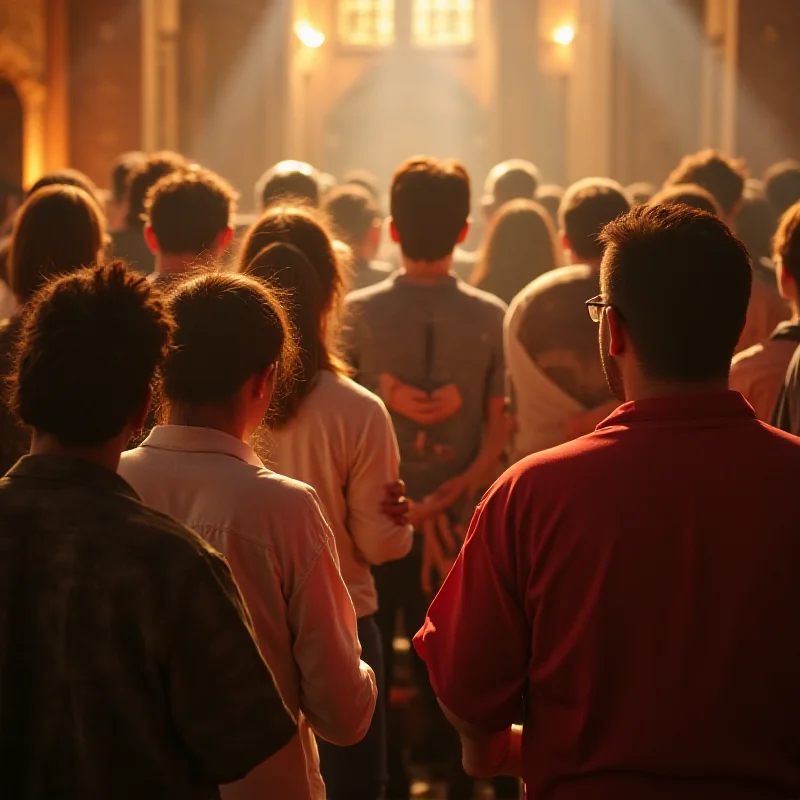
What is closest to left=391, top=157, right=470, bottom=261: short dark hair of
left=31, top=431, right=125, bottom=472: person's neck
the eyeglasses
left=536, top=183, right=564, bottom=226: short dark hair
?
the eyeglasses

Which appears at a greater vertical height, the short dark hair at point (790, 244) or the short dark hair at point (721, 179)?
the short dark hair at point (721, 179)

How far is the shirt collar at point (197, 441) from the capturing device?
273cm

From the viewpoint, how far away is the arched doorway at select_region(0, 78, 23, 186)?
18516 millimetres

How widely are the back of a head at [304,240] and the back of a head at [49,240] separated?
606 millimetres

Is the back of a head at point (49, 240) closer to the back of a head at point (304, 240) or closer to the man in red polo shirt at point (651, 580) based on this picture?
the back of a head at point (304, 240)

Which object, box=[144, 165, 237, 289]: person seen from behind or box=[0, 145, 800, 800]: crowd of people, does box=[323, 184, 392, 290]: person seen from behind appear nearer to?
box=[144, 165, 237, 289]: person seen from behind

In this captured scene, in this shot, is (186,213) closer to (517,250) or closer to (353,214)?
(517,250)

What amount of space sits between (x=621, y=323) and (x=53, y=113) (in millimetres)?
17167

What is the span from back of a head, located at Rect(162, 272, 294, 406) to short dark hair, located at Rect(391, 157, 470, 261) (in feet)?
7.29

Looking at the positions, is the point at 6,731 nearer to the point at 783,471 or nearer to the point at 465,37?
the point at 783,471

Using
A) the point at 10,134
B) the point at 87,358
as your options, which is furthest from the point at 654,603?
the point at 10,134

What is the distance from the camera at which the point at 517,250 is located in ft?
20.2

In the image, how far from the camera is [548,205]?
889 cm

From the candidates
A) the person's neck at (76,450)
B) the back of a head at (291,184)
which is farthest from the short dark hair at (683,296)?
the back of a head at (291,184)
